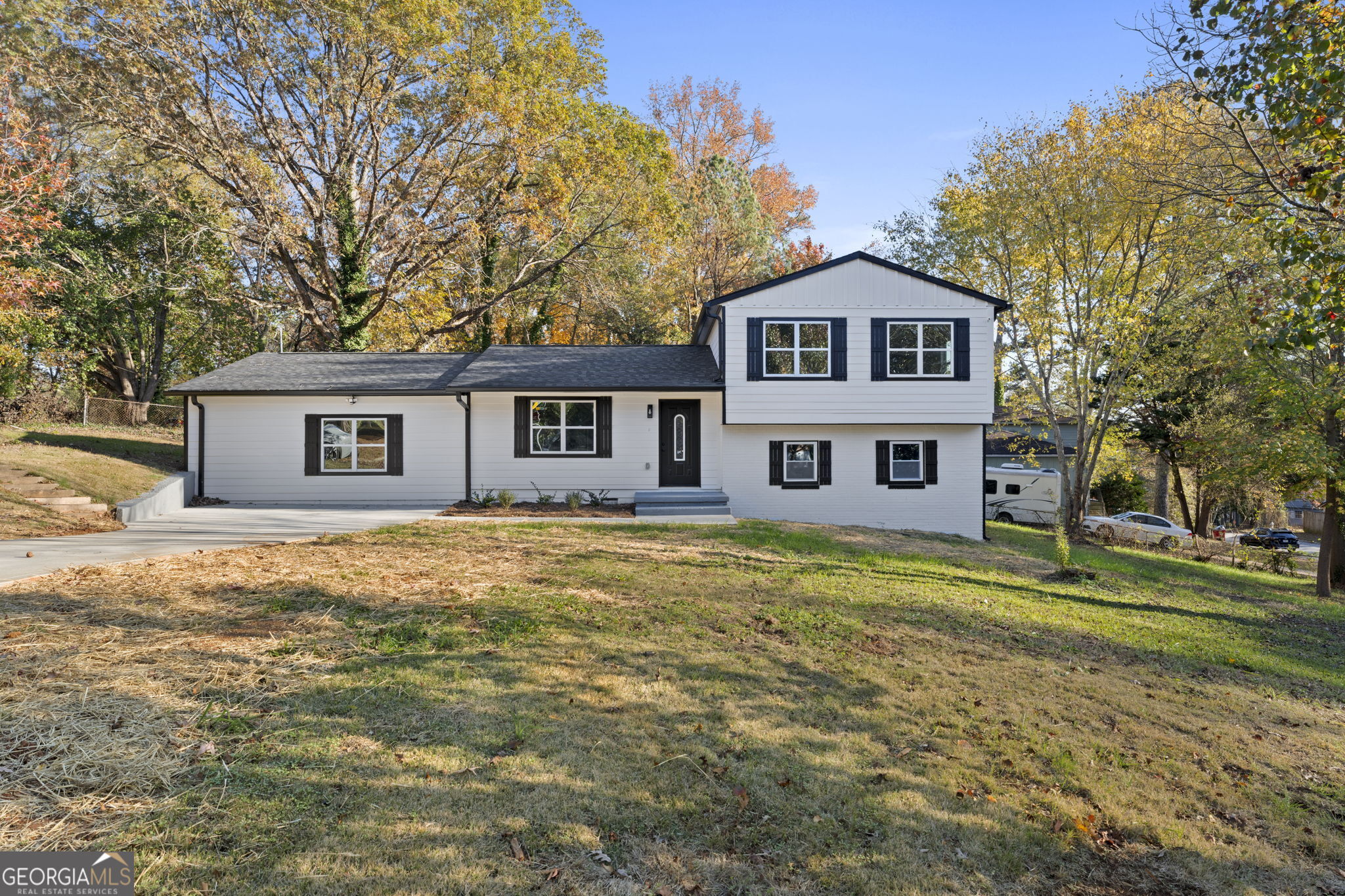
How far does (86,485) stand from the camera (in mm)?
13781

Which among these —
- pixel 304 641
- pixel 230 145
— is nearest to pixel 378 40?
pixel 230 145

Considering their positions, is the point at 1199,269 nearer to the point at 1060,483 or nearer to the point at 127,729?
the point at 1060,483

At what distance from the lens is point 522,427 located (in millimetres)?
16688

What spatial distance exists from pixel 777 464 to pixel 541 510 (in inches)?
236

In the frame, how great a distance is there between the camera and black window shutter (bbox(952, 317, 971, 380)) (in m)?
16.5

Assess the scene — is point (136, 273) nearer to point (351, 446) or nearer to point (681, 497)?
point (351, 446)

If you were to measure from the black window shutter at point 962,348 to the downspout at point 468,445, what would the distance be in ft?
39.5

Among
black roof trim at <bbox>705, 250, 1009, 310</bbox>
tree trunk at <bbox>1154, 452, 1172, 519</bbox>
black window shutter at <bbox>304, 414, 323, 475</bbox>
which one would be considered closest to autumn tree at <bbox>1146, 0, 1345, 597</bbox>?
black roof trim at <bbox>705, 250, 1009, 310</bbox>

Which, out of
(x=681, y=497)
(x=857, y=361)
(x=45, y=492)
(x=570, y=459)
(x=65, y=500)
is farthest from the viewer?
(x=570, y=459)

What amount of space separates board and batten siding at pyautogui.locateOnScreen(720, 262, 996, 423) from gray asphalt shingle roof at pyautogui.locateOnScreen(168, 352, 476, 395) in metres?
7.31

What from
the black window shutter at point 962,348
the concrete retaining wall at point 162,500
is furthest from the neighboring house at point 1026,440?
the concrete retaining wall at point 162,500

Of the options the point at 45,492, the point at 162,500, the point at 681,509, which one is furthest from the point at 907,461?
the point at 45,492

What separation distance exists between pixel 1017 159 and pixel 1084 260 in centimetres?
351

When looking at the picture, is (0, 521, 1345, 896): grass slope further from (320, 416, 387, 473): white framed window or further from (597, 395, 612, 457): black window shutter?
(320, 416, 387, 473): white framed window
